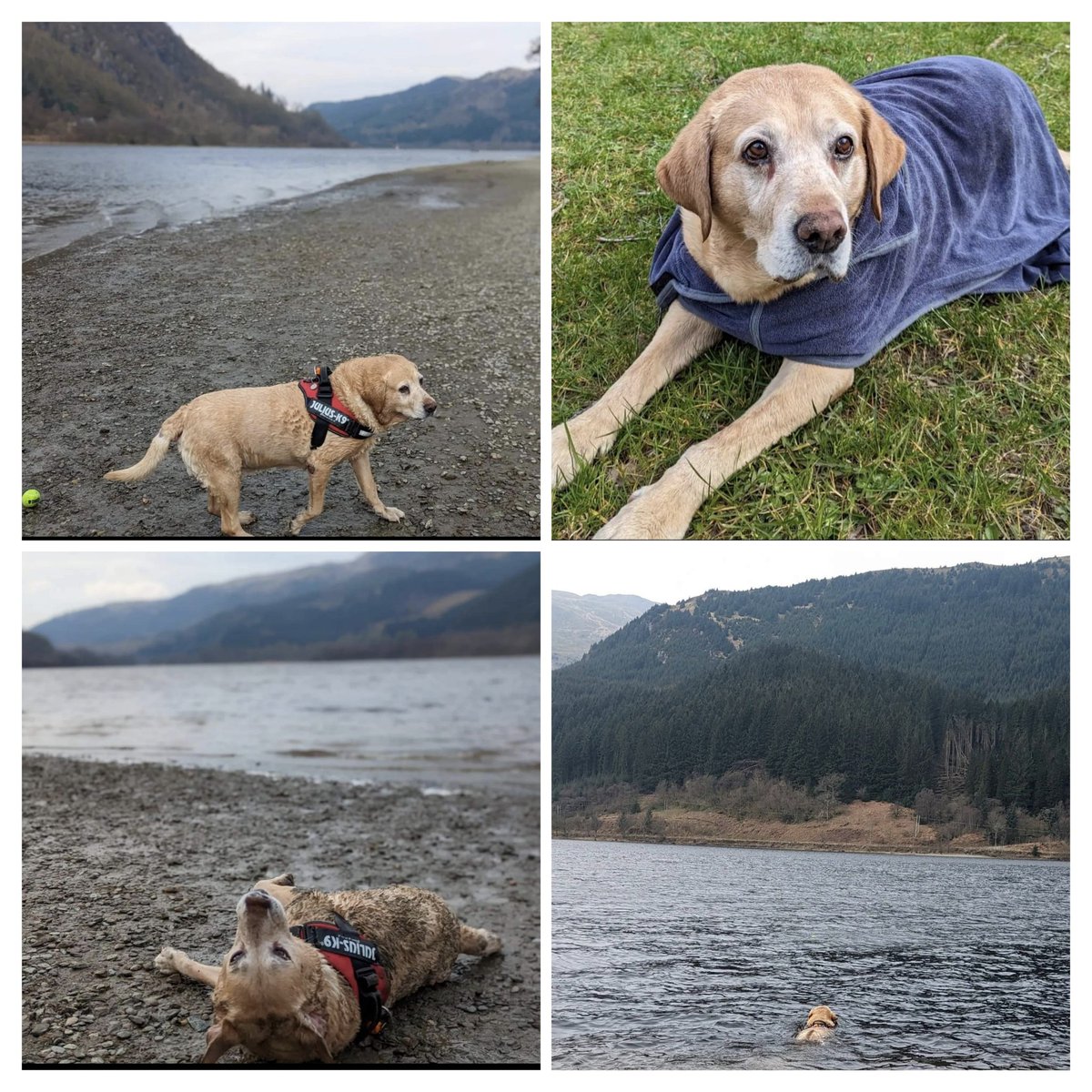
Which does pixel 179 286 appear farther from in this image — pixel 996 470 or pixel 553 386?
pixel 996 470

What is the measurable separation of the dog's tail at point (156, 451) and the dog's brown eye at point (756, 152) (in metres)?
2.19

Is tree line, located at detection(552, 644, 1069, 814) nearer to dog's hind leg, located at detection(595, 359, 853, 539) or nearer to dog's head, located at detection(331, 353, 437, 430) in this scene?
dog's hind leg, located at detection(595, 359, 853, 539)

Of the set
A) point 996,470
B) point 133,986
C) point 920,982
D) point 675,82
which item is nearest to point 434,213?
point 675,82

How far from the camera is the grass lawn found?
3178 mm

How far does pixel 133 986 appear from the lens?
267cm

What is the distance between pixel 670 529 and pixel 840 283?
1.13 metres

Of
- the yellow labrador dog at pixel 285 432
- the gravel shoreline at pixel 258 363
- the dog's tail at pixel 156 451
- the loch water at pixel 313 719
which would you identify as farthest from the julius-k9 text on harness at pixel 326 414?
the loch water at pixel 313 719

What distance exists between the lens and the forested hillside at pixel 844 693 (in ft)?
9.70

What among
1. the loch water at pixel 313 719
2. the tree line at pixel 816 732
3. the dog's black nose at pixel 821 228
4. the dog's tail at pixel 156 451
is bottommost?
the loch water at pixel 313 719

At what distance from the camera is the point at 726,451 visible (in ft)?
→ 10.5

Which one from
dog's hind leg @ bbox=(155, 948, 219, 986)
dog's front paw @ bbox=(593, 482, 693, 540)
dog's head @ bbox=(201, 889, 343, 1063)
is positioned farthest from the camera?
dog's front paw @ bbox=(593, 482, 693, 540)

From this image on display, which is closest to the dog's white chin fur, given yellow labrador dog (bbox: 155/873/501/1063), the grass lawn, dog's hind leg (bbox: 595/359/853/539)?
dog's hind leg (bbox: 595/359/853/539)

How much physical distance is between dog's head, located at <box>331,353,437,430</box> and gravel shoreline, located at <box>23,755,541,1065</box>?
198 cm

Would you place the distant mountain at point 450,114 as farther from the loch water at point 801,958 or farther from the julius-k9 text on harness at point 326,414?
the loch water at point 801,958
